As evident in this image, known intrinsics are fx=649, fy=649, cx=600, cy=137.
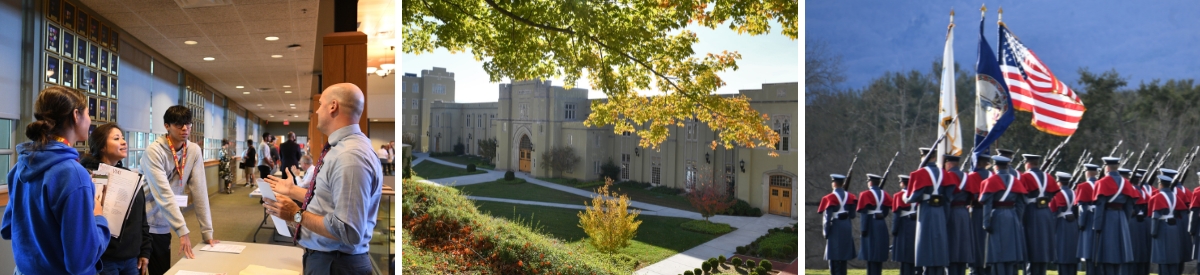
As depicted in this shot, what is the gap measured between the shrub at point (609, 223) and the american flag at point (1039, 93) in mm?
2205

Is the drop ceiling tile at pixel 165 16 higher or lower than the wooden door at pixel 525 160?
higher

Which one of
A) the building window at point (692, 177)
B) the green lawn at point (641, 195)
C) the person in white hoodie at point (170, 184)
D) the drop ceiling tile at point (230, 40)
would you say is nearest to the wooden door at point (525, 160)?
the green lawn at point (641, 195)

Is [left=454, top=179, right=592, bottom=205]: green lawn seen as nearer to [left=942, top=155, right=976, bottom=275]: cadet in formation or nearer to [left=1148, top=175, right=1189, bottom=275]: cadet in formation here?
[left=942, top=155, right=976, bottom=275]: cadet in formation

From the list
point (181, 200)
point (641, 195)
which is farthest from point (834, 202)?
point (181, 200)

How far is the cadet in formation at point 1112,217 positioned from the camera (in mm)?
3525

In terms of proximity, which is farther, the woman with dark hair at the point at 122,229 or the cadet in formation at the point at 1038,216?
the cadet in formation at the point at 1038,216

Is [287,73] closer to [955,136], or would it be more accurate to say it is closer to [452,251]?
[452,251]

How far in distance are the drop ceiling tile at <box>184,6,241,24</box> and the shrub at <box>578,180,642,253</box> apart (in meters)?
2.86

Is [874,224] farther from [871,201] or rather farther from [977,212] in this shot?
[977,212]

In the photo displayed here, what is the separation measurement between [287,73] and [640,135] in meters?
5.23

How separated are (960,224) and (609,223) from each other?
191 centimetres

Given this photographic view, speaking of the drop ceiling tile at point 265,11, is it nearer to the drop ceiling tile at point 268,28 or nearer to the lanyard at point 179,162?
the drop ceiling tile at point 268,28

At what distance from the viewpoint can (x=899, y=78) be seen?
149 inches

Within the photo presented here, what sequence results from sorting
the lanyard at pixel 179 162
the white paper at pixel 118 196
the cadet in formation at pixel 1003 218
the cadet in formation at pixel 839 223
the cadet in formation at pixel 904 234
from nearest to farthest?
the white paper at pixel 118 196 < the lanyard at pixel 179 162 < the cadet in formation at pixel 1003 218 < the cadet in formation at pixel 904 234 < the cadet in formation at pixel 839 223
